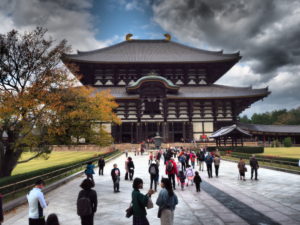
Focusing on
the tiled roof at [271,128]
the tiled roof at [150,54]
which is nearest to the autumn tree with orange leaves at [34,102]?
the tiled roof at [150,54]

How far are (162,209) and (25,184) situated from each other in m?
8.19

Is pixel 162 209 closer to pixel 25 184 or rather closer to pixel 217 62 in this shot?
pixel 25 184

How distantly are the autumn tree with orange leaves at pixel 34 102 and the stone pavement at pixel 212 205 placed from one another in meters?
3.13

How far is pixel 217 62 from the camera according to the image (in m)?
46.9

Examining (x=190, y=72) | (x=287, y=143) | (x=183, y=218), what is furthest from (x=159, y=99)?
(x=183, y=218)

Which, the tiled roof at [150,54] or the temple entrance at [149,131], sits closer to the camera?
the temple entrance at [149,131]

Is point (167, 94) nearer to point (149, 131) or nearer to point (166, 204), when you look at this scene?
point (149, 131)

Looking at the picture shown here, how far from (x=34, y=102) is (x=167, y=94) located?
33.8 m

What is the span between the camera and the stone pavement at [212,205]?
7.07 meters

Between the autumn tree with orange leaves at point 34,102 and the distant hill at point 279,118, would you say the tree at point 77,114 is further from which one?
the distant hill at point 279,118

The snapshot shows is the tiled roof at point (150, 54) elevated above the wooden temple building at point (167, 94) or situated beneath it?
elevated above

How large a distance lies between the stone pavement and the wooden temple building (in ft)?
98.9

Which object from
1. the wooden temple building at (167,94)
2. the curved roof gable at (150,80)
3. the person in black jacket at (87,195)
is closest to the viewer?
the person in black jacket at (87,195)

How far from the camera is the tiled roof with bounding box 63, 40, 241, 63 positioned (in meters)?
46.8
